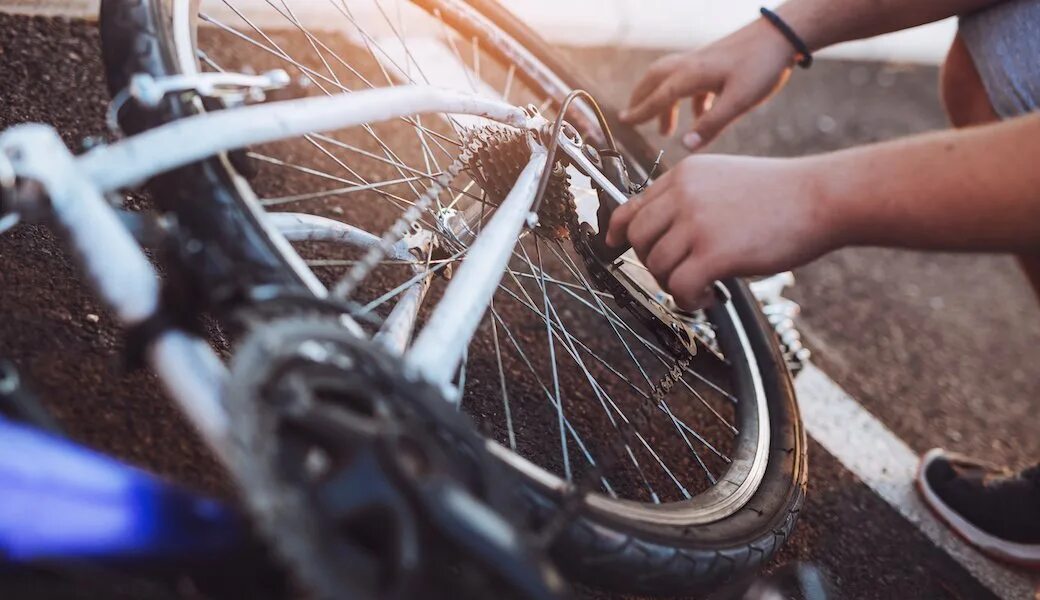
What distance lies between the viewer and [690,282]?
1.21 m

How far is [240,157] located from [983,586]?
211cm

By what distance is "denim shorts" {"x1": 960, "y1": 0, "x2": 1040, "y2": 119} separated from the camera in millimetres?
1782

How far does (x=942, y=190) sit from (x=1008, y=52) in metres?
1.06

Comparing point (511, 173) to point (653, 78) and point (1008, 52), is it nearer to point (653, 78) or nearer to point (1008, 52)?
point (653, 78)

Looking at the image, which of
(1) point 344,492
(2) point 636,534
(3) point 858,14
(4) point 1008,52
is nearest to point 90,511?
(1) point 344,492

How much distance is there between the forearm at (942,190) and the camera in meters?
1.07

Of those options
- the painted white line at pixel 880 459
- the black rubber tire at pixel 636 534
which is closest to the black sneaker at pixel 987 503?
the painted white line at pixel 880 459

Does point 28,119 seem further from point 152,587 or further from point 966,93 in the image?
point 966,93

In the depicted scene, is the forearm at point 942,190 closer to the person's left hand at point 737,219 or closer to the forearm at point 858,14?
the person's left hand at point 737,219

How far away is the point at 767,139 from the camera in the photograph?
11.8 feet

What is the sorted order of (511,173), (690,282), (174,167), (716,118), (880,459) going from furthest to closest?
(880,459), (716,118), (511,173), (690,282), (174,167)

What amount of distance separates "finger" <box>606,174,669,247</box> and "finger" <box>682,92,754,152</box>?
0.77m

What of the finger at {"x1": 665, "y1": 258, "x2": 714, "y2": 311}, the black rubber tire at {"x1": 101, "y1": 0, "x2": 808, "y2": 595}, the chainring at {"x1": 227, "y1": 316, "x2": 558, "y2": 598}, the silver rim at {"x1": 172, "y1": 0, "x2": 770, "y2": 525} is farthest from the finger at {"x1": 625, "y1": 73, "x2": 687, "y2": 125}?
the chainring at {"x1": 227, "y1": 316, "x2": 558, "y2": 598}

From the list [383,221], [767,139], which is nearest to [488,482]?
[383,221]
